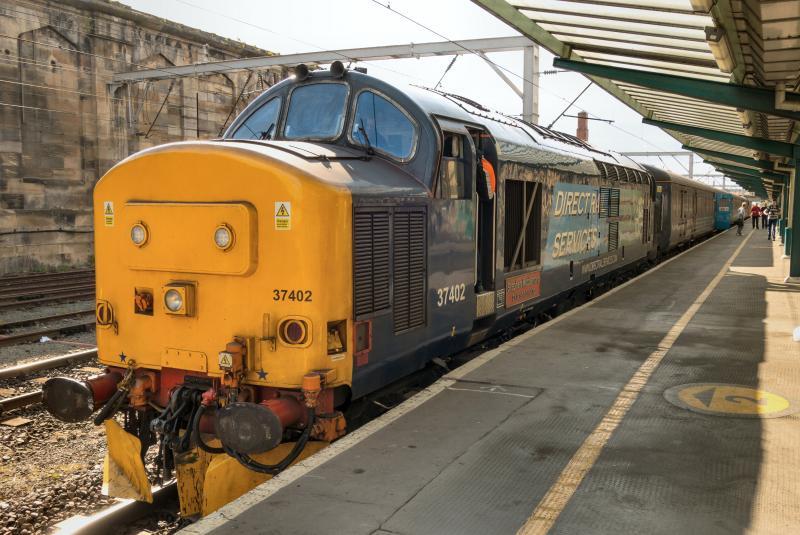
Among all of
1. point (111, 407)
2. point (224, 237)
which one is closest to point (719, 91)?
point (224, 237)

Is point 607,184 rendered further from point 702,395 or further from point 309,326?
point 309,326

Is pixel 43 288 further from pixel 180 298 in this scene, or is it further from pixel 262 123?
pixel 180 298

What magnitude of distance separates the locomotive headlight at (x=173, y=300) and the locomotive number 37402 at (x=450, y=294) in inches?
90.5

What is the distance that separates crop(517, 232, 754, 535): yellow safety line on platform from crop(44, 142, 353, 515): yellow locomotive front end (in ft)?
5.52

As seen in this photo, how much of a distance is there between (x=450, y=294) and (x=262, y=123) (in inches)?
97.7

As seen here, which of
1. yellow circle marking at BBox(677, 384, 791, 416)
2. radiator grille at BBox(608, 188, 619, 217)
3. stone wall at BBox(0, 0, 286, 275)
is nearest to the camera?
yellow circle marking at BBox(677, 384, 791, 416)

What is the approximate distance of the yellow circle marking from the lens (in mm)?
6230

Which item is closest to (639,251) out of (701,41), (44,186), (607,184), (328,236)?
(607,184)

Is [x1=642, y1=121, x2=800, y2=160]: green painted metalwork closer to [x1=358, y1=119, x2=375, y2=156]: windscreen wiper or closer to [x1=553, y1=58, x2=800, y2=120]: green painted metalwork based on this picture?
[x1=553, y1=58, x2=800, y2=120]: green painted metalwork

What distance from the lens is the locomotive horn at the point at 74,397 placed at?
18.0 feet

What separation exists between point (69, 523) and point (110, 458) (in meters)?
0.54

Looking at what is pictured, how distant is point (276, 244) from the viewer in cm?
510

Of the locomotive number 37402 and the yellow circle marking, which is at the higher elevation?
the locomotive number 37402

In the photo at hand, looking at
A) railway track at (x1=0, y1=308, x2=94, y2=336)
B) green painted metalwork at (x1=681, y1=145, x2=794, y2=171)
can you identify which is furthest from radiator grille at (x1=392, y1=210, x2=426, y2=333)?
green painted metalwork at (x1=681, y1=145, x2=794, y2=171)
